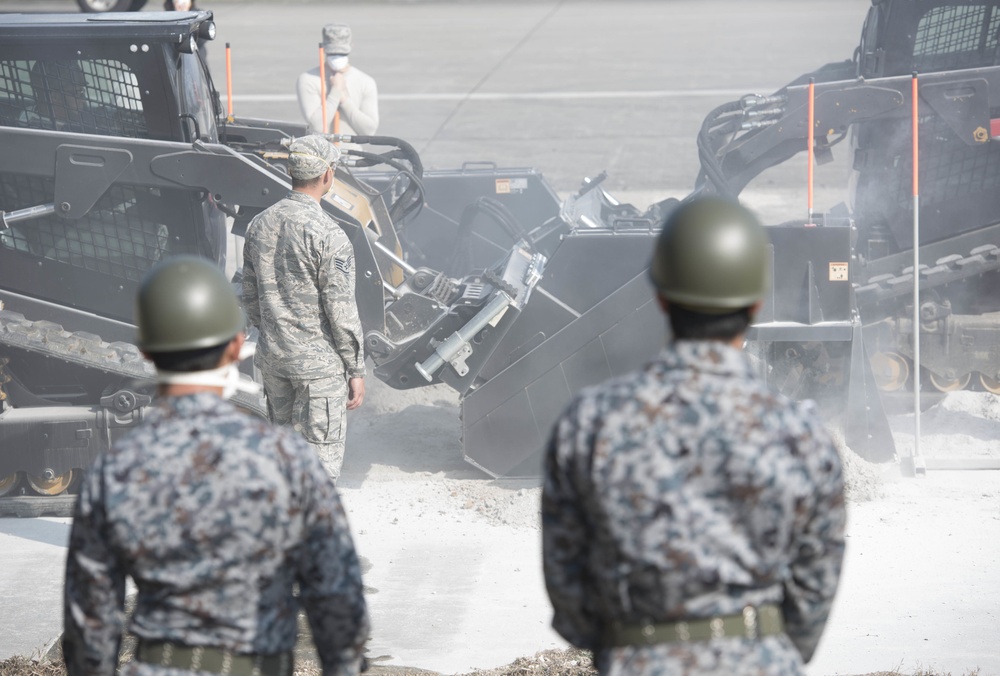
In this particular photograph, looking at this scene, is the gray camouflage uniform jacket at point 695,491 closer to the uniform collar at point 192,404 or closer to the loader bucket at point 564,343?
the uniform collar at point 192,404

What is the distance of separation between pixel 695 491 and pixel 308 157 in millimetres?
3404

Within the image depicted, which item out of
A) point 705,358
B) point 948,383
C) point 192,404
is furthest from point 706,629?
point 948,383

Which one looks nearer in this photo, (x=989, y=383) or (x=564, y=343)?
(x=564, y=343)

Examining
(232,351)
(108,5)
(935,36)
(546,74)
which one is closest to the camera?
(232,351)

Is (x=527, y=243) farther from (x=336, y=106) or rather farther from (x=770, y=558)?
(x=770, y=558)

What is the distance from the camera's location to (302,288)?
18.0 ft

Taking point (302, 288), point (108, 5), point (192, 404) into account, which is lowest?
point (302, 288)

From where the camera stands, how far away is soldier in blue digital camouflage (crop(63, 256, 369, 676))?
257 cm

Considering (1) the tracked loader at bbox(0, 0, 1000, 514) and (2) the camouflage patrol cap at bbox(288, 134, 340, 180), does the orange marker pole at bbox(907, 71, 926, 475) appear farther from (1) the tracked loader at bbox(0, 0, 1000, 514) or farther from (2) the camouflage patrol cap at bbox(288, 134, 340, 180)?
(2) the camouflage patrol cap at bbox(288, 134, 340, 180)

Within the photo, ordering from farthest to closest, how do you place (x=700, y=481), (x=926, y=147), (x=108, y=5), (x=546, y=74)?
(x=546, y=74) → (x=108, y=5) → (x=926, y=147) → (x=700, y=481)

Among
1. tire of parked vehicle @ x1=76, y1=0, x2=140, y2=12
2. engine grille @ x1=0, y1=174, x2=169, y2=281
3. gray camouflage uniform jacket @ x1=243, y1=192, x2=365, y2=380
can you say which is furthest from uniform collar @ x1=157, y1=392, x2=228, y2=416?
tire of parked vehicle @ x1=76, y1=0, x2=140, y2=12

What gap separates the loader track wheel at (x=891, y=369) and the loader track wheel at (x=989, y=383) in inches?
19.4

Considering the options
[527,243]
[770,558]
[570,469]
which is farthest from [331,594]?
[527,243]

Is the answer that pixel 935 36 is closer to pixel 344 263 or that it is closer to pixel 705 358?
pixel 344 263
